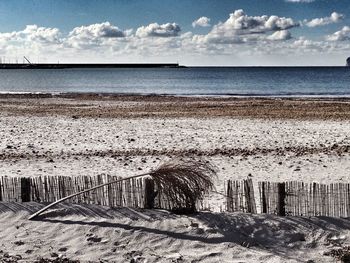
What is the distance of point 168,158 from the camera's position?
48.2ft

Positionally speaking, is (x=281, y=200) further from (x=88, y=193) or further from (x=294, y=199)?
(x=88, y=193)

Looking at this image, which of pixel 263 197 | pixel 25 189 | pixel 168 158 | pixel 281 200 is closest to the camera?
pixel 281 200

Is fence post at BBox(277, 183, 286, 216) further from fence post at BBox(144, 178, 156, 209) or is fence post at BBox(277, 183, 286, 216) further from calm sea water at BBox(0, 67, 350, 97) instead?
calm sea water at BBox(0, 67, 350, 97)

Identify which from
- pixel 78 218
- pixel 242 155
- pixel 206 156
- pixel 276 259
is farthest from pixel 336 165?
pixel 78 218

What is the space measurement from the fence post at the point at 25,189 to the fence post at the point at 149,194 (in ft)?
7.80

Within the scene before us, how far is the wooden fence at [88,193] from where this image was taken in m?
8.83

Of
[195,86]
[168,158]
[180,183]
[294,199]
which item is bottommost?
[168,158]

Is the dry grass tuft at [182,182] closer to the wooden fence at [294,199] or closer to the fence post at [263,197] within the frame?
the wooden fence at [294,199]

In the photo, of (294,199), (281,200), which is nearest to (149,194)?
(281,200)

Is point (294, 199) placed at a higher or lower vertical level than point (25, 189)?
lower

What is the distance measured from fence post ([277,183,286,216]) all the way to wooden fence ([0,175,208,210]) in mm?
1388

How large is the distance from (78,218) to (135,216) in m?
1.04

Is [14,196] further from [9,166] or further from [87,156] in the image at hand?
[87,156]

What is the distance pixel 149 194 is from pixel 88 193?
4.11ft
